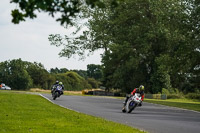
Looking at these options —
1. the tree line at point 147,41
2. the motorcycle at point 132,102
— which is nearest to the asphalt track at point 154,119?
the motorcycle at point 132,102

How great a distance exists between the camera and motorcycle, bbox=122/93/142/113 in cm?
2166

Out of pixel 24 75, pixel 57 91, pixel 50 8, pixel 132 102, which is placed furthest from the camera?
pixel 24 75

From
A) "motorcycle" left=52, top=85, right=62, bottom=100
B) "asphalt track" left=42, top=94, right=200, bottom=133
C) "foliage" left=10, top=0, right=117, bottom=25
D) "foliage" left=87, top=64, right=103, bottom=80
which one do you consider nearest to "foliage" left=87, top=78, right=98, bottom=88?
"foliage" left=87, top=64, right=103, bottom=80

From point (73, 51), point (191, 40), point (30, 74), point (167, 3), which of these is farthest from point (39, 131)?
point (30, 74)

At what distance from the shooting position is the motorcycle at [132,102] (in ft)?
71.1

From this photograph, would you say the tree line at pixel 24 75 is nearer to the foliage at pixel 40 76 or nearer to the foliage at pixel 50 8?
the foliage at pixel 40 76

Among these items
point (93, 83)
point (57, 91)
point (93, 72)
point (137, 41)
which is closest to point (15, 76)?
point (93, 83)

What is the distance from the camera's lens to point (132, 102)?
22062 mm

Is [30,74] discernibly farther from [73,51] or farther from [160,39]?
[160,39]

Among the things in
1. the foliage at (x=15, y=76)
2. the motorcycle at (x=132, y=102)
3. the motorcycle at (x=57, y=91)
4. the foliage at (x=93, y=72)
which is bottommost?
the motorcycle at (x=132, y=102)

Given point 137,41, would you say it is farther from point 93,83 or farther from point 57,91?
point 93,83

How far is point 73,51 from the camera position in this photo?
63.3m

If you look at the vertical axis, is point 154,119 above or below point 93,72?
below

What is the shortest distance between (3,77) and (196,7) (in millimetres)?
84574
